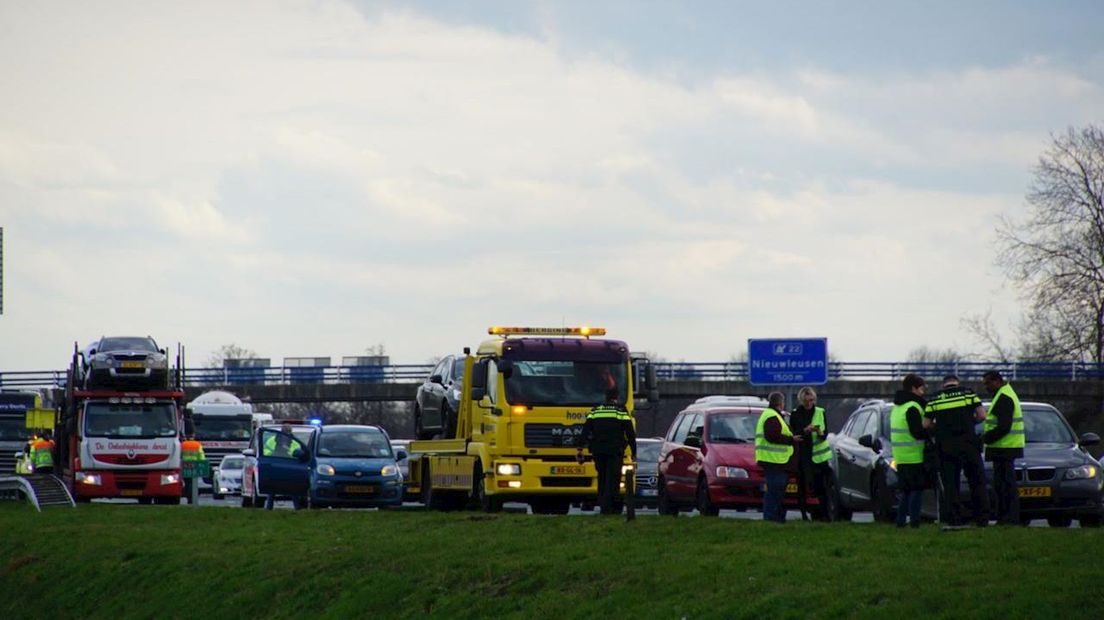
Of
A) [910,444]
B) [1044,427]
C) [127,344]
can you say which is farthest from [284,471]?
[910,444]

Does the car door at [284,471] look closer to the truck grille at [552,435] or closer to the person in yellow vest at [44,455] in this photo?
the truck grille at [552,435]

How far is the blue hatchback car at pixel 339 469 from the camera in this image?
3428 centimetres

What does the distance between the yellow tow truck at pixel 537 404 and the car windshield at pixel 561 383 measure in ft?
0.05

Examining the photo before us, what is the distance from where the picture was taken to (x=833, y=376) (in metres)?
75.3

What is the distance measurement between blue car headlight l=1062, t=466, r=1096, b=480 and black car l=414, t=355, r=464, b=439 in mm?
10615

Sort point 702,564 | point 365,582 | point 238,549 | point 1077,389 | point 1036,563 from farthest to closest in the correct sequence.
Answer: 1. point 1077,389
2. point 238,549
3. point 365,582
4. point 702,564
5. point 1036,563

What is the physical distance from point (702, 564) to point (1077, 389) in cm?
5466

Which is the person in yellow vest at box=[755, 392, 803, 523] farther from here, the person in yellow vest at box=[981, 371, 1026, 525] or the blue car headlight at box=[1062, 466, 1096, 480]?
the blue car headlight at box=[1062, 466, 1096, 480]

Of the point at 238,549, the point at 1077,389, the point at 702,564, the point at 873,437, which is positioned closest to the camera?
the point at 702,564

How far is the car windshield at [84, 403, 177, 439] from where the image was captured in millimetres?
40125

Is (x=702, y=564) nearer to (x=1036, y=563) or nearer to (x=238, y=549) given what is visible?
(x=1036, y=563)

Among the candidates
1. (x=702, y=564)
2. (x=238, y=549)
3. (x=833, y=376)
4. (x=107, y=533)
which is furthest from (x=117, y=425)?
(x=833, y=376)

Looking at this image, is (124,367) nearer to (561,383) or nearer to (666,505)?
(561,383)

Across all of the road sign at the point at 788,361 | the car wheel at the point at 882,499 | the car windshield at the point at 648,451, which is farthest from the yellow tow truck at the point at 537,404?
the road sign at the point at 788,361
